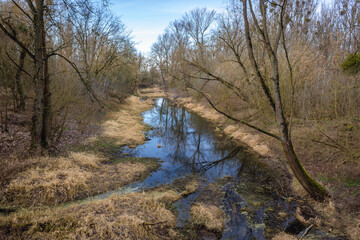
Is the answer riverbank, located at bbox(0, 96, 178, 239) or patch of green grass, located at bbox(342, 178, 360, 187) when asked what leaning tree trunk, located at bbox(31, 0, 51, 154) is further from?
patch of green grass, located at bbox(342, 178, 360, 187)

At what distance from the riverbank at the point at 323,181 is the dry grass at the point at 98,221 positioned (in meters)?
2.79

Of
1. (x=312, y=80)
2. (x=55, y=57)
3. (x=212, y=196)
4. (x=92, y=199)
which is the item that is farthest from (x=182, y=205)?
(x=55, y=57)

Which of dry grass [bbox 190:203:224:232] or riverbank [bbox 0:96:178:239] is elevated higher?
riverbank [bbox 0:96:178:239]

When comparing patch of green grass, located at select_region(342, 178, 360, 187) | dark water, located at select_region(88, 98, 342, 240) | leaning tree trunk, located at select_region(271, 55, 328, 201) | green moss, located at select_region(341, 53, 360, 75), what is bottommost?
dark water, located at select_region(88, 98, 342, 240)

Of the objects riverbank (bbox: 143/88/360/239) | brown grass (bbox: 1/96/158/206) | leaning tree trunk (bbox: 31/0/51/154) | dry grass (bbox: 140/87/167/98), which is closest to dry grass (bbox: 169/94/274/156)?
riverbank (bbox: 143/88/360/239)

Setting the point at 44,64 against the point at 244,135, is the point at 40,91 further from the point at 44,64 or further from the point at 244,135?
the point at 244,135

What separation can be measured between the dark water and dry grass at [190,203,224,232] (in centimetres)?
16

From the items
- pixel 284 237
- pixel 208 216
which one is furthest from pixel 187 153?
pixel 284 237

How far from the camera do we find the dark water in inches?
216

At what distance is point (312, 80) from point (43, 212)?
10694mm

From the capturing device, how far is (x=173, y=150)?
38.1 ft

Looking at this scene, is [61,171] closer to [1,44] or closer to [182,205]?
[182,205]

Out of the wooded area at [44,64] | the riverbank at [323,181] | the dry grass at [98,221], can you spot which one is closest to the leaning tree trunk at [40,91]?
the wooded area at [44,64]

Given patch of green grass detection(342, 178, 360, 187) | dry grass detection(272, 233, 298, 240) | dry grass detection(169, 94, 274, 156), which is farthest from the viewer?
dry grass detection(169, 94, 274, 156)
